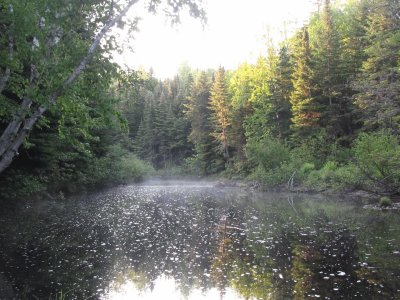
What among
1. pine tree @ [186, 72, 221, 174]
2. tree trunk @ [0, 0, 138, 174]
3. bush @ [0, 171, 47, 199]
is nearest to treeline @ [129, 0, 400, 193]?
pine tree @ [186, 72, 221, 174]

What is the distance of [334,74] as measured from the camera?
137 feet

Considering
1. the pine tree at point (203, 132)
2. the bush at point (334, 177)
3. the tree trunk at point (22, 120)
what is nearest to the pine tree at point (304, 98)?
the bush at point (334, 177)

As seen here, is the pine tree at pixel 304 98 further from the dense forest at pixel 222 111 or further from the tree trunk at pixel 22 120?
the tree trunk at pixel 22 120

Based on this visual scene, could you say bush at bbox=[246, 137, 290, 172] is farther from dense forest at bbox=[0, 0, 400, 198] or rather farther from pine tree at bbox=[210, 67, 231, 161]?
pine tree at bbox=[210, 67, 231, 161]

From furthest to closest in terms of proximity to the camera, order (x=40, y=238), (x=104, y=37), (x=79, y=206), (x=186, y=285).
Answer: (x=79, y=206), (x=40, y=238), (x=186, y=285), (x=104, y=37)

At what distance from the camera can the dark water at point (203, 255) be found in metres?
9.97

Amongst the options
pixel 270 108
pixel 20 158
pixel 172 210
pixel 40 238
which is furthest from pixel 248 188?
pixel 40 238

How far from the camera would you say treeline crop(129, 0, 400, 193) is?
26.5 m

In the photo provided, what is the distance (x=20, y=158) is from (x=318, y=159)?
28.6 metres

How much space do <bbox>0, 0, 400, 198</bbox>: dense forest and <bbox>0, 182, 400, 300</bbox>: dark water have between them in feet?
13.2

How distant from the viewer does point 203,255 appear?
13555 millimetres

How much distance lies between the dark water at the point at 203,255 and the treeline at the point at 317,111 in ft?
17.0

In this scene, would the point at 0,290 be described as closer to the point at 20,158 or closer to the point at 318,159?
the point at 20,158

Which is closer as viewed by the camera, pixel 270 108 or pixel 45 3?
pixel 45 3
